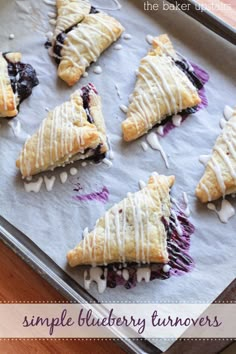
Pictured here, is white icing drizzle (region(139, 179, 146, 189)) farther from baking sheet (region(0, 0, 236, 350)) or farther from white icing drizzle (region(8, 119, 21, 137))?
white icing drizzle (region(8, 119, 21, 137))

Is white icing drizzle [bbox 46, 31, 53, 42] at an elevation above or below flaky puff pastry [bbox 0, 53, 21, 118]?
above

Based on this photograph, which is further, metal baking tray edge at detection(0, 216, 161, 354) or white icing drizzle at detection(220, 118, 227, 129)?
white icing drizzle at detection(220, 118, 227, 129)

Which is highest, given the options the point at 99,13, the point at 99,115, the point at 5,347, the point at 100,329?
the point at 99,13

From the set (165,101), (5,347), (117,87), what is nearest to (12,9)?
(117,87)

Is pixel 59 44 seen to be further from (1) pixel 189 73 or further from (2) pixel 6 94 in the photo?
(1) pixel 189 73

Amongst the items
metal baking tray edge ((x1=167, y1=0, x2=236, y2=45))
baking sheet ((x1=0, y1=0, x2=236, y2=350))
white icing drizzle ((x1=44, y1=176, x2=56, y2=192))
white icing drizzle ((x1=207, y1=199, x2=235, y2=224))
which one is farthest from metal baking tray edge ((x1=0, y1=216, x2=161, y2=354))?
metal baking tray edge ((x1=167, y1=0, x2=236, y2=45))

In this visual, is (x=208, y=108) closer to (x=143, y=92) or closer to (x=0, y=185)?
(x=143, y=92)
